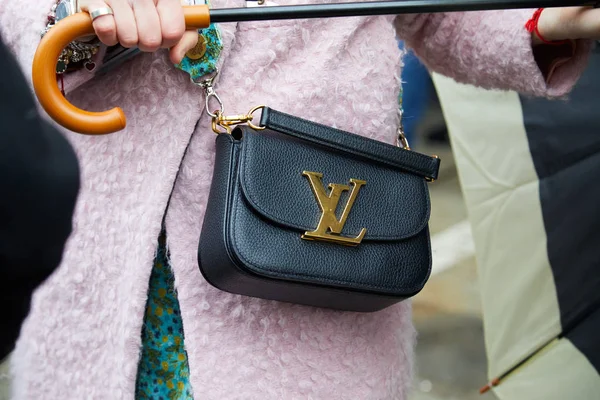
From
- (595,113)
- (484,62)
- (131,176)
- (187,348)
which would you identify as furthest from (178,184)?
(595,113)

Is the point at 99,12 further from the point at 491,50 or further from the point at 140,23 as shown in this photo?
the point at 491,50

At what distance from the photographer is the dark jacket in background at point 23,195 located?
5.18ft

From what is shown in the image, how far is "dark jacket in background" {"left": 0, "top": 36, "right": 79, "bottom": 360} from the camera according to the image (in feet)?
5.18

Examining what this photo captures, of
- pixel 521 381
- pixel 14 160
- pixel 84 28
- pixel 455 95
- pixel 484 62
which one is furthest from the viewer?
pixel 14 160

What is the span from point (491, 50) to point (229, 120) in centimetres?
35

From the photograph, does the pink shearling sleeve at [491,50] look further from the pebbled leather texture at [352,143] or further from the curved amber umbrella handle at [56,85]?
the curved amber umbrella handle at [56,85]

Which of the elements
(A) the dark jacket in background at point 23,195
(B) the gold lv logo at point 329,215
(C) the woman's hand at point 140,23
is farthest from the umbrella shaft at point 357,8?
(A) the dark jacket in background at point 23,195

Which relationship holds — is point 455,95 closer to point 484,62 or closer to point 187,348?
point 484,62

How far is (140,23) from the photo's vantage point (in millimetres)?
562

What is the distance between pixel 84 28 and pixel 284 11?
0.17 m

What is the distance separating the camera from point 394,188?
2.24 feet

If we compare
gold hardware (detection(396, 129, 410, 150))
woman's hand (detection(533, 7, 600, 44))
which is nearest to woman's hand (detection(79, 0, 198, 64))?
gold hardware (detection(396, 129, 410, 150))

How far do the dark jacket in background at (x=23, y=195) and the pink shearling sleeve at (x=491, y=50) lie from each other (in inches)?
38.0

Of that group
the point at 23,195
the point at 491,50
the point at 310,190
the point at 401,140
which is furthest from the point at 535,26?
the point at 23,195
